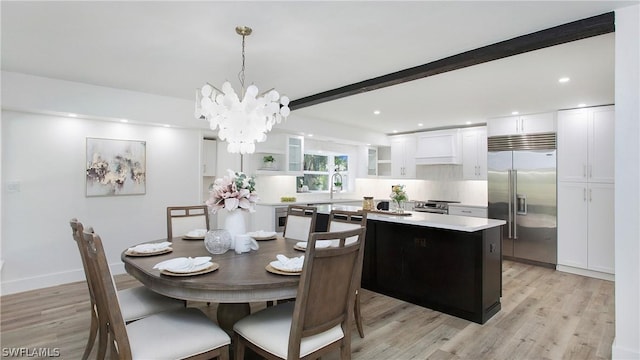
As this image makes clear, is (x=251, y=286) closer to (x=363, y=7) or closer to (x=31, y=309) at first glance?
(x=363, y=7)

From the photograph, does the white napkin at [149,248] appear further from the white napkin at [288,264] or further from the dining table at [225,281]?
the white napkin at [288,264]

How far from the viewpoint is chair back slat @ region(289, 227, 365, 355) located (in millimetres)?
1566

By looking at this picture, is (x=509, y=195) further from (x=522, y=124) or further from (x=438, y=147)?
(x=438, y=147)

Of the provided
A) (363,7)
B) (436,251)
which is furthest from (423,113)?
(363,7)

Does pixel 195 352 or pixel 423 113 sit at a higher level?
pixel 423 113

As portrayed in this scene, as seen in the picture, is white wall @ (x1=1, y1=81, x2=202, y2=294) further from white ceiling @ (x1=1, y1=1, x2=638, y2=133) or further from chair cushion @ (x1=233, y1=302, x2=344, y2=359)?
chair cushion @ (x1=233, y1=302, x2=344, y2=359)

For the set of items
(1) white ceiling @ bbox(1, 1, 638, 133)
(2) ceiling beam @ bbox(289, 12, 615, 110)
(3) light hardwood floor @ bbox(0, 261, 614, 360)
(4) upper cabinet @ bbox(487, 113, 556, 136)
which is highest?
(1) white ceiling @ bbox(1, 1, 638, 133)

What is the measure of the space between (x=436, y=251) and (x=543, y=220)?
2729 mm

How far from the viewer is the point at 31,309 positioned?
321 centimetres

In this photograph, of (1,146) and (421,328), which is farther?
(1,146)

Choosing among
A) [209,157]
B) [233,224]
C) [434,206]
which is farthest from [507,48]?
[209,157]

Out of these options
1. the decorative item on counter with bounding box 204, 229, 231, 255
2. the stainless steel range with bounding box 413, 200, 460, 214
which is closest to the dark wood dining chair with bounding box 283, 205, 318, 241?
the decorative item on counter with bounding box 204, 229, 231, 255

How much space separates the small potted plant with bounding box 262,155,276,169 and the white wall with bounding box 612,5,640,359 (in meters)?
4.38

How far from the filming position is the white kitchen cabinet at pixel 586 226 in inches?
171
